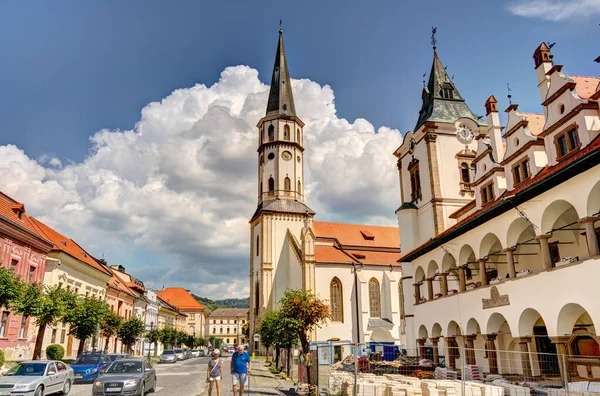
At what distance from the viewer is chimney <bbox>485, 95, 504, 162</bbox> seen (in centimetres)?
2838

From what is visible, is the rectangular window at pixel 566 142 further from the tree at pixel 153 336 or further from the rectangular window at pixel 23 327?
the tree at pixel 153 336

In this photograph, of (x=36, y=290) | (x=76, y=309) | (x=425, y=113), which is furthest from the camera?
(x=425, y=113)

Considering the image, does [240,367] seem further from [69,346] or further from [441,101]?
[69,346]

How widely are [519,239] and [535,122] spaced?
782cm

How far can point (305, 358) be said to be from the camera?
22.8 m

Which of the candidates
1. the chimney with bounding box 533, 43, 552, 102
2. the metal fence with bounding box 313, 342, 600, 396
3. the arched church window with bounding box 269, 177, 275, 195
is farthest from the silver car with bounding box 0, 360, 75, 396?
the arched church window with bounding box 269, 177, 275, 195

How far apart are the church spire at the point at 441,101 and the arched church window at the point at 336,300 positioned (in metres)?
24.7

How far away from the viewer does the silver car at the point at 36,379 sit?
15297 millimetres

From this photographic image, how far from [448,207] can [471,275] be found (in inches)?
350

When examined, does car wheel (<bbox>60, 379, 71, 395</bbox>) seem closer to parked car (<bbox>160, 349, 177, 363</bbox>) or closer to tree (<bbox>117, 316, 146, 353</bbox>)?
tree (<bbox>117, 316, 146, 353</bbox>)

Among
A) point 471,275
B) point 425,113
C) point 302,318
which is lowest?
point 302,318

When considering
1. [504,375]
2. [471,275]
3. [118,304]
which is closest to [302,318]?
[471,275]

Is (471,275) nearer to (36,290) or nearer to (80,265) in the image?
(36,290)

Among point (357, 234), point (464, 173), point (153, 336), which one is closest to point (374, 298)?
point (357, 234)
